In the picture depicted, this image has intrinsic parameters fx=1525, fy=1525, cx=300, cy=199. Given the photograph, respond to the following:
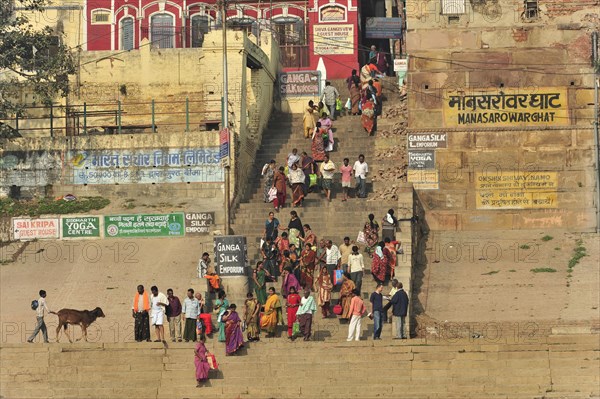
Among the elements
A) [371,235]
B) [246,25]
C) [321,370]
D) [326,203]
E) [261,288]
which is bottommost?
[321,370]

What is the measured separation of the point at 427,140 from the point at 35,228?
31.8 ft

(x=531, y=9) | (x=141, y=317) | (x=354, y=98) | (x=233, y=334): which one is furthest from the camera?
(x=354, y=98)

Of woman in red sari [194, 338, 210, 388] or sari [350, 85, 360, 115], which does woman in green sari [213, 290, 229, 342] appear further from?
sari [350, 85, 360, 115]

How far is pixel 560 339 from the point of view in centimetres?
2759

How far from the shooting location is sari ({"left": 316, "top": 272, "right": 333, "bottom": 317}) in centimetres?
2995

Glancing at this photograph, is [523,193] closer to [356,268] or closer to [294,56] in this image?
[356,268]

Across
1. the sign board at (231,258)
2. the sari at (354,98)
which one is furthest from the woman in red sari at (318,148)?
the sign board at (231,258)

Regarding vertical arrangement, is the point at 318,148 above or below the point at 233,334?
above

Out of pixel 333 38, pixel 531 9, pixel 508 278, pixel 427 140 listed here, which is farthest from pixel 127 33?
pixel 508 278

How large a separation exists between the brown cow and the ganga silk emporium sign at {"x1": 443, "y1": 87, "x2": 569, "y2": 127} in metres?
11.3

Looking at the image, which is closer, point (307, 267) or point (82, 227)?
point (307, 267)

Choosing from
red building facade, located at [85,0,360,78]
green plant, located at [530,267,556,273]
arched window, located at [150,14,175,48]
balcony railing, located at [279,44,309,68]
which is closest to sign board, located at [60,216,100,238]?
green plant, located at [530,267,556,273]

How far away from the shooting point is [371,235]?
106 ft

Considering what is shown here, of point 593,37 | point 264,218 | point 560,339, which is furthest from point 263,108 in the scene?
point 560,339
